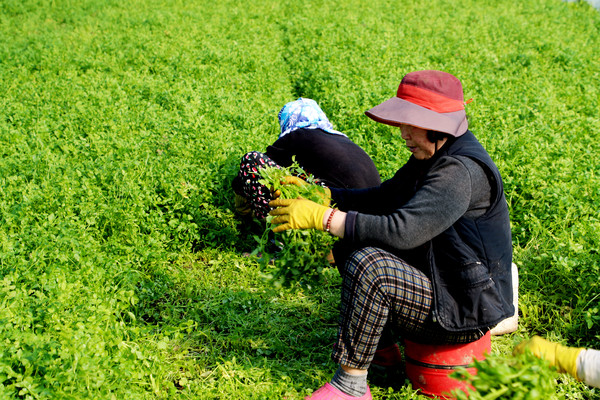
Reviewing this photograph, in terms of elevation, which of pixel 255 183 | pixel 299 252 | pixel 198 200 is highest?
pixel 299 252

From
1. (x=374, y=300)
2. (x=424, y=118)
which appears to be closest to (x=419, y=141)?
(x=424, y=118)

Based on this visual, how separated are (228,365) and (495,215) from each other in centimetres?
162

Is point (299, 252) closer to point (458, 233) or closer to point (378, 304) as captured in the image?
point (378, 304)

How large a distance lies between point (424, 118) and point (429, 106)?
0.09m

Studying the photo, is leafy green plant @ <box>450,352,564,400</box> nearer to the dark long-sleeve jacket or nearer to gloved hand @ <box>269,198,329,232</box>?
the dark long-sleeve jacket

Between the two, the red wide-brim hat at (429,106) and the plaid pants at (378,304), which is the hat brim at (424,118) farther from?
the plaid pants at (378,304)

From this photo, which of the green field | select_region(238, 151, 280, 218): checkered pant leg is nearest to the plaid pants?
the green field

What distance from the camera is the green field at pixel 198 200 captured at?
2781mm

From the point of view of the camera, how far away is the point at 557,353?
6.55ft

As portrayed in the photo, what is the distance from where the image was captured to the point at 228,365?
3.04m

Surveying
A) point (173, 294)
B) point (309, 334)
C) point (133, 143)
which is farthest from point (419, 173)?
point (133, 143)

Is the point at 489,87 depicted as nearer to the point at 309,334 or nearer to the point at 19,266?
the point at 309,334

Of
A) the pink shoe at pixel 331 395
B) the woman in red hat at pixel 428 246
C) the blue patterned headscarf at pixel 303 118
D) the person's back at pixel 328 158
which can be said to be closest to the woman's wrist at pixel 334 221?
the woman in red hat at pixel 428 246

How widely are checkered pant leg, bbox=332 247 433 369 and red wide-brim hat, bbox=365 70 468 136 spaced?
609mm
